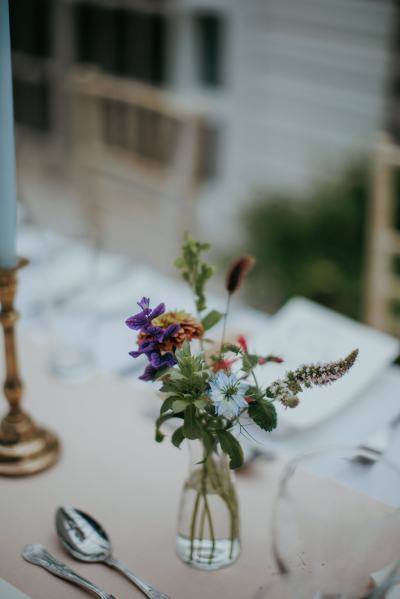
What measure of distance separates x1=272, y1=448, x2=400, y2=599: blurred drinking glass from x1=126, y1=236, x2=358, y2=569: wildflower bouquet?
8 cm

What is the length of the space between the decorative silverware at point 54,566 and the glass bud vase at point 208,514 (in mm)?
106

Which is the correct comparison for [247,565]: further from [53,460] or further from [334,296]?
[334,296]

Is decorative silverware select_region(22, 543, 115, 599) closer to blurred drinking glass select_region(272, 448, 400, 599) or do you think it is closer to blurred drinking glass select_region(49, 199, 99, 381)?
blurred drinking glass select_region(272, 448, 400, 599)

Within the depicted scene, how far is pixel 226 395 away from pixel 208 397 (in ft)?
0.09

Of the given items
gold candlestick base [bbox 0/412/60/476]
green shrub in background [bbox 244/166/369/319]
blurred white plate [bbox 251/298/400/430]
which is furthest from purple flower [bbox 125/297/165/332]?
green shrub in background [bbox 244/166/369/319]

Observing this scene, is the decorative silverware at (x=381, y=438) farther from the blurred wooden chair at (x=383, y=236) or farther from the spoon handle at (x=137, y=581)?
the blurred wooden chair at (x=383, y=236)

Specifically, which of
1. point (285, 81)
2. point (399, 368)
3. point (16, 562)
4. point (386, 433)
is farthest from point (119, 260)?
point (285, 81)

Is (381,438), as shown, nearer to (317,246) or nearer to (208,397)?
(208,397)

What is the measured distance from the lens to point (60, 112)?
4074mm

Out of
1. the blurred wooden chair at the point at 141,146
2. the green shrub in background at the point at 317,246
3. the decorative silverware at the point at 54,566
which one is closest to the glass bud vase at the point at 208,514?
the decorative silverware at the point at 54,566

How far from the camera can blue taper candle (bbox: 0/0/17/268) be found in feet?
2.94

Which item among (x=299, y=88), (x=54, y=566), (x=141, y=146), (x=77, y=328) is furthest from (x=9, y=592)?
(x=299, y=88)

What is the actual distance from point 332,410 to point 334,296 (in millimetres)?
1845

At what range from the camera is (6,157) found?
93cm
